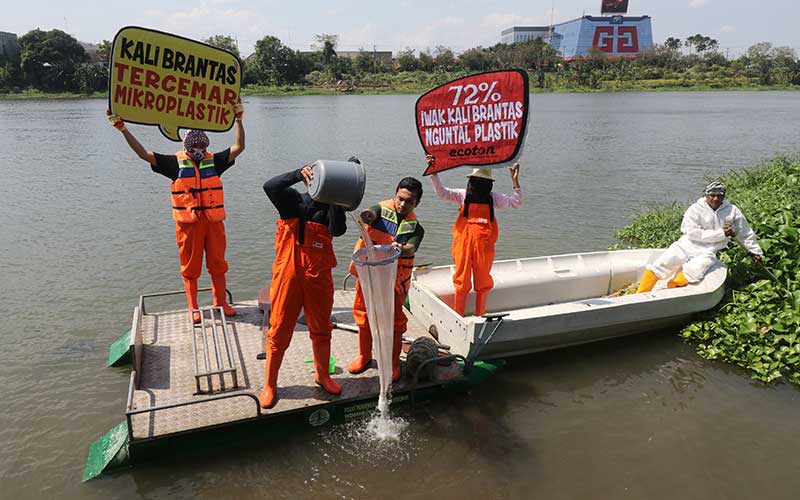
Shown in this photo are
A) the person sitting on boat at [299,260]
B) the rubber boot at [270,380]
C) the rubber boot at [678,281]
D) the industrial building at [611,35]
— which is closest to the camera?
the person sitting on boat at [299,260]

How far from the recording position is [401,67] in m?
86.3

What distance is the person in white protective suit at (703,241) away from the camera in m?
6.77

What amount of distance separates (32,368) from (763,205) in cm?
1055

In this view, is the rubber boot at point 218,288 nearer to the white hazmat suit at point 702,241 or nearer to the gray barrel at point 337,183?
the gray barrel at point 337,183

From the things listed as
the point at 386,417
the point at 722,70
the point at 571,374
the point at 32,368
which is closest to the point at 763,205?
the point at 571,374

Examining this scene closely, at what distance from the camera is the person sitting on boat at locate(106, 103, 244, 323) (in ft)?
17.9

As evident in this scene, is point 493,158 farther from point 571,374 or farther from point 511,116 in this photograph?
point 571,374

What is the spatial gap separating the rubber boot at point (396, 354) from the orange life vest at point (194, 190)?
2.30 meters

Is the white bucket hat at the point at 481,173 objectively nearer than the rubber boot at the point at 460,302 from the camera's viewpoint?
Yes

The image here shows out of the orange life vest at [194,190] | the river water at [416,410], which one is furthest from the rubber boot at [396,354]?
the orange life vest at [194,190]

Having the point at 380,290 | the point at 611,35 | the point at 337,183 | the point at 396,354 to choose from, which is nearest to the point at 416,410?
the point at 396,354

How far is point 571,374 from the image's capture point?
6.23m

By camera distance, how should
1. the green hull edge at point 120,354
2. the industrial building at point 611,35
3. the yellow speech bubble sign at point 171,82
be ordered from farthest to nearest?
the industrial building at point 611,35
the green hull edge at point 120,354
the yellow speech bubble sign at point 171,82

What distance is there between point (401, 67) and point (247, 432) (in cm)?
8734
